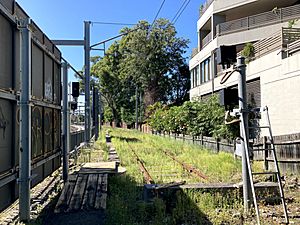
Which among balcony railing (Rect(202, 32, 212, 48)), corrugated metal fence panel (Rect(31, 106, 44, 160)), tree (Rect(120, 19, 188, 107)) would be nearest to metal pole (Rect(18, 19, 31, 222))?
corrugated metal fence panel (Rect(31, 106, 44, 160))

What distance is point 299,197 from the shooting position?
25.8 feet

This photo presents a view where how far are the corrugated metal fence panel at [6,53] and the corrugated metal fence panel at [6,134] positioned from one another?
0.90 feet

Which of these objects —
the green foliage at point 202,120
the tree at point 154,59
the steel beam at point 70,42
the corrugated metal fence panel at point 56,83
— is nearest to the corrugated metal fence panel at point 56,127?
the corrugated metal fence panel at point 56,83

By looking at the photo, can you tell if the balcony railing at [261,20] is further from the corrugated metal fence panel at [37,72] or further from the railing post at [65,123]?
the corrugated metal fence panel at [37,72]

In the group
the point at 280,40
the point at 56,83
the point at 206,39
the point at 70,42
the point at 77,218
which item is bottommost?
the point at 77,218

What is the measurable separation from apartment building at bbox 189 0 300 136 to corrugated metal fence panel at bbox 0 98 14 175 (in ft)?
13.2

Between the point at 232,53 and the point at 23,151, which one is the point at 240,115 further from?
the point at 23,151

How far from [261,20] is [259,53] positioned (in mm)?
7865

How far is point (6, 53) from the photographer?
5.05 metres

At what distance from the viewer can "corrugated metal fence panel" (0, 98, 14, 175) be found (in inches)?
193

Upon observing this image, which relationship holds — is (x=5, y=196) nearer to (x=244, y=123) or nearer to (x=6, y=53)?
(x=6, y=53)

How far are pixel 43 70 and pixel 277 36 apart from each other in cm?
1259

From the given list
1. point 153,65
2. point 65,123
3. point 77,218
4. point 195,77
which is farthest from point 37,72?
point 153,65

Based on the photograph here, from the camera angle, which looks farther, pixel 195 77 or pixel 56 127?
pixel 195 77
